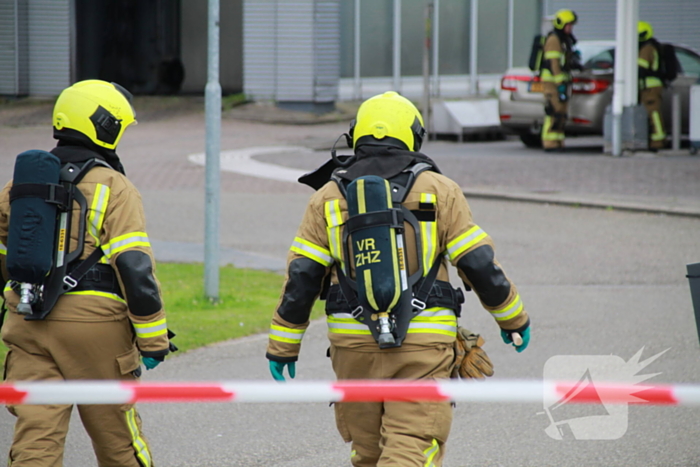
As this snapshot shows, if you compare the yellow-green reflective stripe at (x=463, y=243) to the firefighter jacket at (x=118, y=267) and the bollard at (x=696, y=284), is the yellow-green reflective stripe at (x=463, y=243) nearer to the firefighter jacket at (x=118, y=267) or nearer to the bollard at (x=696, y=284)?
the bollard at (x=696, y=284)

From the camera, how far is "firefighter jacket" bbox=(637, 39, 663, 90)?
1608 centimetres

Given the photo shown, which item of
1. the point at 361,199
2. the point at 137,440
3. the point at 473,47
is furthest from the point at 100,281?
the point at 473,47

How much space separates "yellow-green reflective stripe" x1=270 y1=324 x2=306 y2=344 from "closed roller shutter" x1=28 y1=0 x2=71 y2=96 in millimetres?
23126

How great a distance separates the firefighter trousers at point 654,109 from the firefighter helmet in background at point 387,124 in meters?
13.6

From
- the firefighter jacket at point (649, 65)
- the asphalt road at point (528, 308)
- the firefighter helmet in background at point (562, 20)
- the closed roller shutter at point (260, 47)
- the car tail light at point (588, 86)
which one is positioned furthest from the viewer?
the closed roller shutter at point (260, 47)

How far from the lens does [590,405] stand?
524 cm

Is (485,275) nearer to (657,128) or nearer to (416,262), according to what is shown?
(416,262)

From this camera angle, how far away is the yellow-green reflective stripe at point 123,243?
11.3 feet

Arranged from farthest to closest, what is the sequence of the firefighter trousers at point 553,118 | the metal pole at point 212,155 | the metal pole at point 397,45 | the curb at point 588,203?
the metal pole at point 397,45
the firefighter trousers at point 553,118
the curb at point 588,203
the metal pole at point 212,155

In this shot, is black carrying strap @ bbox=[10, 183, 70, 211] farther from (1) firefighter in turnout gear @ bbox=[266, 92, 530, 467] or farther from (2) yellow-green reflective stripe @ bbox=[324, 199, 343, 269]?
(2) yellow-green reflective stripe @ bbox=[324, 199, 343, 269]

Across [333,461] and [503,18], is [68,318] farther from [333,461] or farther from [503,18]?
[503,18]

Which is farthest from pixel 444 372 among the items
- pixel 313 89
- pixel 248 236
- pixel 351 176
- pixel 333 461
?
pixel 313 89

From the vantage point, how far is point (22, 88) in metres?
25.2

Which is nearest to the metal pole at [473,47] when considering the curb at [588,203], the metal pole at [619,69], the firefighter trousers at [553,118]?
the firefighter trousers at [553,118]
